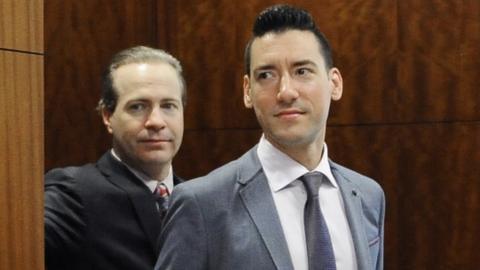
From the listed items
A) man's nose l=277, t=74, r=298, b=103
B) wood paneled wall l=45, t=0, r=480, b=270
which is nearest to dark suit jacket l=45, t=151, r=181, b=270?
man's nose l=277, t=74, r=298, b=103

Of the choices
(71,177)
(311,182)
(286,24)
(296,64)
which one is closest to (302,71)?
(296,64)

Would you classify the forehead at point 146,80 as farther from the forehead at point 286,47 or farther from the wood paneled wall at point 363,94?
the wood paneled wall at point 363,94

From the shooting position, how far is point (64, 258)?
2178 mm

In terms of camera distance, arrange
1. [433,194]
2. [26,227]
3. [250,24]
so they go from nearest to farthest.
Result: [26,227] → [433,194] → [250,24]

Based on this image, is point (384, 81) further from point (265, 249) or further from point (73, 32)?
point (265, 249)

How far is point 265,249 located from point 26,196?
19.6 inches

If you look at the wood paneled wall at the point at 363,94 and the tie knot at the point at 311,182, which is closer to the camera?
the tie knot at the point at 311,182

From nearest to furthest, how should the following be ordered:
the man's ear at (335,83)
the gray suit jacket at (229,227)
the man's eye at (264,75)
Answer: the gray suit jacket at (229,227) → the man's eye at (264,75) → the man's ear at (335,83)

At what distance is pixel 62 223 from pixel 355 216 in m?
0.84

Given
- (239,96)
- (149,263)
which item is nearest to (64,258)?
(149,263)

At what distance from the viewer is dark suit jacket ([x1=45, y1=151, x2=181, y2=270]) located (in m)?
2.17

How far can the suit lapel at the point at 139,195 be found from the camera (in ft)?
7.41

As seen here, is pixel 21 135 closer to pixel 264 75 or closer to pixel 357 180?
pixel 264 75

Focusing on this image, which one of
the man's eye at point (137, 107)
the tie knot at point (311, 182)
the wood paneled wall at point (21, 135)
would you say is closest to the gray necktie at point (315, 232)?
Result: the tie knot at point (311, 182)
